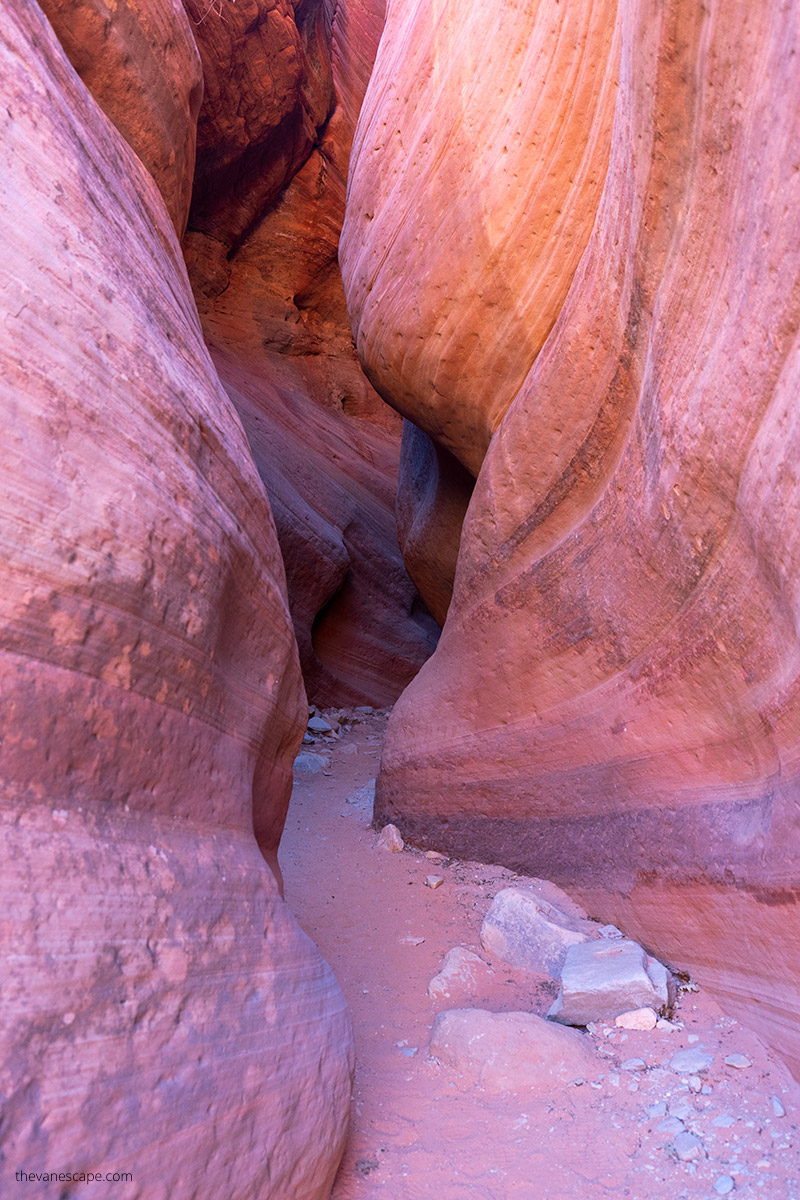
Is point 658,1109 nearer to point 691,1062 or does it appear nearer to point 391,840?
point 691,1062

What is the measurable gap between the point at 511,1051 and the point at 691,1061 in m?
0.52

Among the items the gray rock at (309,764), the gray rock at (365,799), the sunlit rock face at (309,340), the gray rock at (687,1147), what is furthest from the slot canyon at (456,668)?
the sunlit rock face at (309,340)

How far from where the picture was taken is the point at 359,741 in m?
6.96

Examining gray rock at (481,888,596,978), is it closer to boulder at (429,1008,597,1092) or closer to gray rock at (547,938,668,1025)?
gray rock at (547,938,668,1025)

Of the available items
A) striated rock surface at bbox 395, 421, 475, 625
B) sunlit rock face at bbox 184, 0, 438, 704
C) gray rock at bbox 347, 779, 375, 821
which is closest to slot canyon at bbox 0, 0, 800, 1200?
gray rock at bbox 347, 779, 375, 821

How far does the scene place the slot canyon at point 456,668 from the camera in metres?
1.59

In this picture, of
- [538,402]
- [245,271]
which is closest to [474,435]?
[538,402]

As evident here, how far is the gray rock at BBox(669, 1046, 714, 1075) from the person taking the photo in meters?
2.22

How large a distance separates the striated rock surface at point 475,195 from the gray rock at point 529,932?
2.58 m

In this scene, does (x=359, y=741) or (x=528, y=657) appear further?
(x=359, y=741)

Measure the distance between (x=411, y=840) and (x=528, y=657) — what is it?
56.9 inches

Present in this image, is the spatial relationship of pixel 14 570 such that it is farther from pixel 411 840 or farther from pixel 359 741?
pixel 359 741

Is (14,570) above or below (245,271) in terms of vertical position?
below

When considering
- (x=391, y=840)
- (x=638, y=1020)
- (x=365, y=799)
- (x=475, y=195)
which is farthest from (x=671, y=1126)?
(x=475, y=195)
